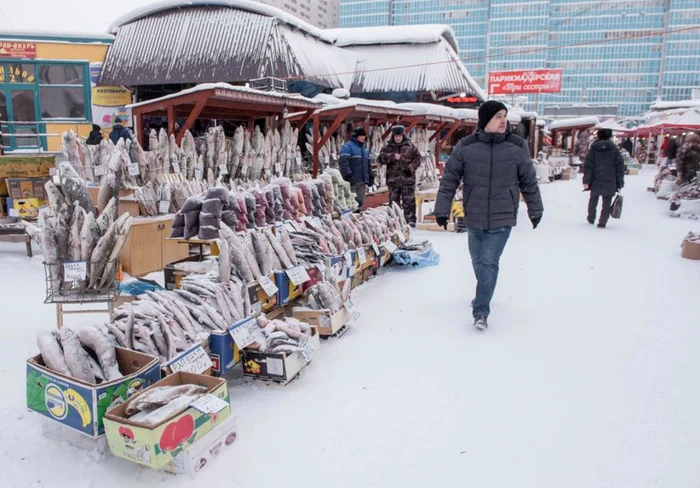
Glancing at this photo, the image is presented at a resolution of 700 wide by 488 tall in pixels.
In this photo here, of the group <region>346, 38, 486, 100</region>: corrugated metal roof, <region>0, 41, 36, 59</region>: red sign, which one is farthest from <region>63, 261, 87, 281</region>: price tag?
<region>346, 38, 486, 100</region>: corrugated metal roof

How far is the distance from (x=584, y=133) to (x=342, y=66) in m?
13.4

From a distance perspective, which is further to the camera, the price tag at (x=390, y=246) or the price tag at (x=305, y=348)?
the price tag at (x=390, y=246)

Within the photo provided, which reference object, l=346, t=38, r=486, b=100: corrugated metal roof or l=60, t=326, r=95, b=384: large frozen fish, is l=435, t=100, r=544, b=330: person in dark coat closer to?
l=60, t=326, r=95, b=384: large frozen fish

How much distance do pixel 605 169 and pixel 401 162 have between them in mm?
3467

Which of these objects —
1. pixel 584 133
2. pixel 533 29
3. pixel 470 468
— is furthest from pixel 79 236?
pixel 533 29

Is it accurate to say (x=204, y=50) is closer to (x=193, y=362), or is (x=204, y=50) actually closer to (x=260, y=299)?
(x=260, y=299)

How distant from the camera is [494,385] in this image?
3385mm

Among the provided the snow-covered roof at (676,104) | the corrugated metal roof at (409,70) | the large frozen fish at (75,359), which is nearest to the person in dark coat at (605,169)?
the large frozen fish at (75,359)

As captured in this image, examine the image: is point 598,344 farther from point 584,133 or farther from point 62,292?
point 584,133

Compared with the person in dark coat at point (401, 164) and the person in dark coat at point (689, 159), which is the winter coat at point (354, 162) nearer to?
the person in dark coat at point (401, 164)

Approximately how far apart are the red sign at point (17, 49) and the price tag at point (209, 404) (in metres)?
14.9

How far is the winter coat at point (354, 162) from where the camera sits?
8.33 m

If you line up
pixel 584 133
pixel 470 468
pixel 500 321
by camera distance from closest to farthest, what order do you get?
pixel 470 468 → pixel 500 321 → pixel 584 133

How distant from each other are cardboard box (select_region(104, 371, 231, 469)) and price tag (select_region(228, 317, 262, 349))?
73 cm
